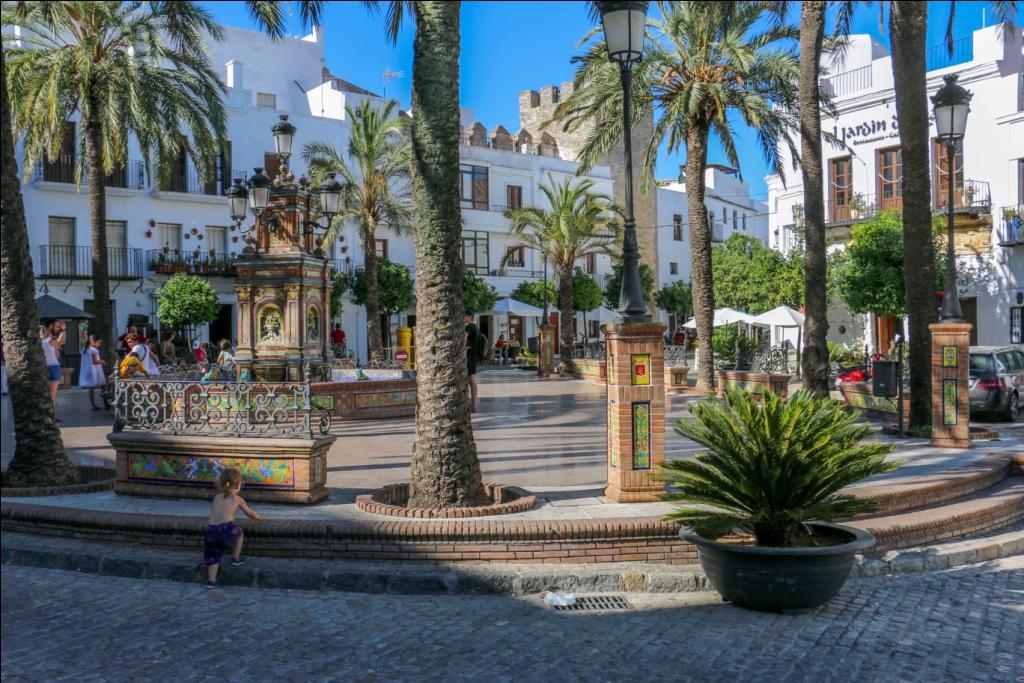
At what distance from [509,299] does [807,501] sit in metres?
34.7

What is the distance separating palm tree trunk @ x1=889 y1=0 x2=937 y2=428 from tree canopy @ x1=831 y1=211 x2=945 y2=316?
1251cm

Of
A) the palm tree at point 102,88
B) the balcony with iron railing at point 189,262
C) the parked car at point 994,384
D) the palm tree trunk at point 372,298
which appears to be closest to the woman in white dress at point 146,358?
the palm tree at point 102,88

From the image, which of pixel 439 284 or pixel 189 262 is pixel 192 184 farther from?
pixel 439 284

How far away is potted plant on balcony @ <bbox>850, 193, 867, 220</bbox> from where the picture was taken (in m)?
28.6

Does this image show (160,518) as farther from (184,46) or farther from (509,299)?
(509,299)

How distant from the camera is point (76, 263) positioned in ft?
100

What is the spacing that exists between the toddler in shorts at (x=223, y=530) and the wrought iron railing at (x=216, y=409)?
48.1 inches

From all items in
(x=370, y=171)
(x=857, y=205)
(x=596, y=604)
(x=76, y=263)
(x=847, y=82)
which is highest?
(x=847, y=82)

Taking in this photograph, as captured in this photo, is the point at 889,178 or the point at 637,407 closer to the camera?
the point at 637,407

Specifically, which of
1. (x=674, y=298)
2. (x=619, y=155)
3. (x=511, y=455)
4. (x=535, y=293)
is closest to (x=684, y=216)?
(x=619, y=155)

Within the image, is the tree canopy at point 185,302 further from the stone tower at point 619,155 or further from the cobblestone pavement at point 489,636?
the stone tower at point 619,155

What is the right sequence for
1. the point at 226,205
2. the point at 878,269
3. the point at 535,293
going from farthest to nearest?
→ the point at 535,293 < the point at 226,205 < the point at 878,269

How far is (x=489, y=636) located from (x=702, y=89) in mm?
15364

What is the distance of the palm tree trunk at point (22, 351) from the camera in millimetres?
8164
